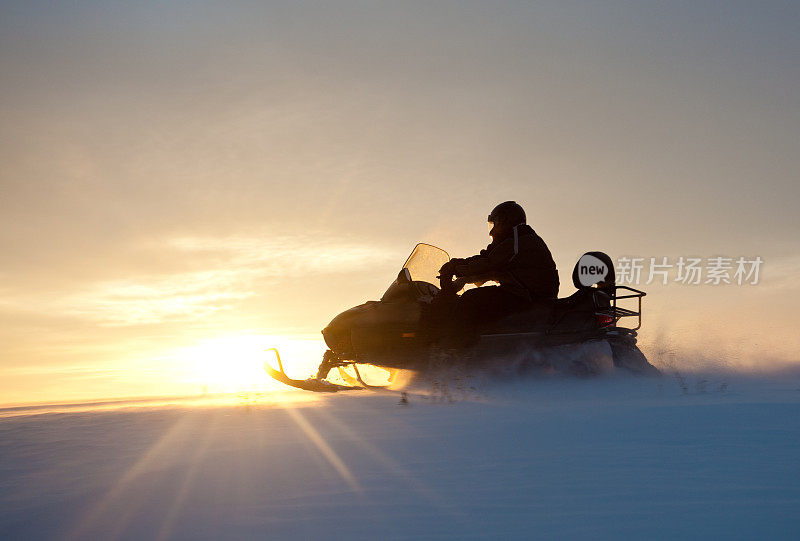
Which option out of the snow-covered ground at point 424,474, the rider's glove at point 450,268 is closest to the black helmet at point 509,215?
the rider's glove at point 450,268

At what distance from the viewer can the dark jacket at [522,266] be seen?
29.1 ft

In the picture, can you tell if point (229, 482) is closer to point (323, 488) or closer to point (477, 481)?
point (323, 488)

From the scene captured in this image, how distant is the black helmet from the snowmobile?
33.2 inches

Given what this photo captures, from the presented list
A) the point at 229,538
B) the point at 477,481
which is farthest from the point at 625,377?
the point at 229,538

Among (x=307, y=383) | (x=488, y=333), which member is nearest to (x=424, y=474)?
(x=488, y=333)

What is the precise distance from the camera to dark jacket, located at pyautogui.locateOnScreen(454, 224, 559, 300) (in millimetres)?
8883

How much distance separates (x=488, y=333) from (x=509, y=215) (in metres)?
1.64

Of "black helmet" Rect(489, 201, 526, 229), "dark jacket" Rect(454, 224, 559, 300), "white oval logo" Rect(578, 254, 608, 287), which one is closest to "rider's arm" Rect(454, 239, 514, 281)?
"dark jacket" Rect(454, 224, 559, 300)

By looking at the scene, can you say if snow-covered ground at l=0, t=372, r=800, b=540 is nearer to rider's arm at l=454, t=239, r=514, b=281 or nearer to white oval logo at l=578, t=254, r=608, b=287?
white oval logo at l=578, t=254, r=608, b=287

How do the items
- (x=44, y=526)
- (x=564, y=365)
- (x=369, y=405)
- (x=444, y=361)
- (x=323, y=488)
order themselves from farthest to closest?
(x=444, y=361) → (x=564, y=365) → (x=369, y=405) → (x=323, y=488) → (x=44, y=526)

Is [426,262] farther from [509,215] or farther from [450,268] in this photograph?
[509,215]

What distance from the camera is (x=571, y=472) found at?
146 inches

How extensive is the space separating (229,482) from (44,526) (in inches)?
37.1

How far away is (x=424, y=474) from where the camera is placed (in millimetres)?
3805
